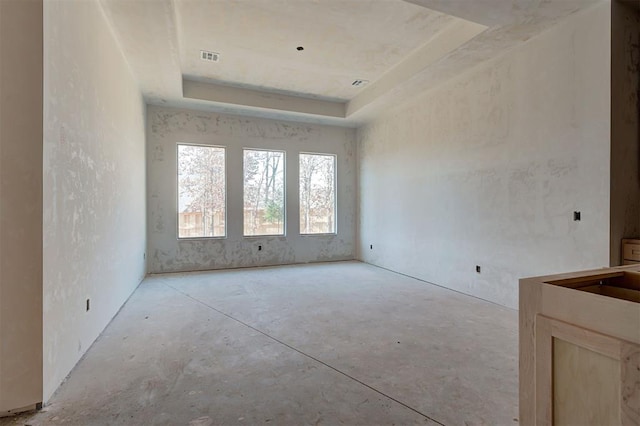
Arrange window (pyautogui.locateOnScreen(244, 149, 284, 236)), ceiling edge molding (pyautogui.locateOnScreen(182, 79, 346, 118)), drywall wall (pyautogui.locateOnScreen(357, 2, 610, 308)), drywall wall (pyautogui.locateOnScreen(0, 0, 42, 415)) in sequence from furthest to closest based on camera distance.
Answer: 1. window (pyautogui.locateOnScreen(244, 149, 284, 236))
2. ceiling edge molding (pyautogui.locateOnScreen(182, 79, 346, 118))
3. drywall wall (pyautogui.locateOnScreen(357, 2, 610, 308))
4. drywall wall (pyautogui.locateOnScreen(0, 0, 42, 415))

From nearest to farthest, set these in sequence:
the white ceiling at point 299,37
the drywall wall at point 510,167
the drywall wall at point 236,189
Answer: the drywall wall at point 510,167, the white ceiling at point 299,37, the drywall wall at point 236,189

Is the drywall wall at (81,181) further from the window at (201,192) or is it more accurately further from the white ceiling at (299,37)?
the window at (201,192)

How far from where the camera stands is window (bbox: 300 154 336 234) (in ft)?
24.2

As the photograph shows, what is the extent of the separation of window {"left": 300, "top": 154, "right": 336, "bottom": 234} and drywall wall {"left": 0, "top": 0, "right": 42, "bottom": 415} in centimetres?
550

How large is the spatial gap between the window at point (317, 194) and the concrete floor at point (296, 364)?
3037 millimetres

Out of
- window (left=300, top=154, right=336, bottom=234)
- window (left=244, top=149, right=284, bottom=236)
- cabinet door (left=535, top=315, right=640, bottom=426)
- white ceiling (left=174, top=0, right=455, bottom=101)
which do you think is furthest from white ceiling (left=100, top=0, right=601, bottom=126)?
cabinet door (left=535, top=315, right=640, bottom=426)

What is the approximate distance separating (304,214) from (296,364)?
4.93m

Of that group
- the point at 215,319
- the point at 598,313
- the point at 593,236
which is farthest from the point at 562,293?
the point at 215,319

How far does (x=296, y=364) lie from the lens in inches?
102

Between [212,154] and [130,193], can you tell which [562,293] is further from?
[212,154]

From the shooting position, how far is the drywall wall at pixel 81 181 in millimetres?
2135

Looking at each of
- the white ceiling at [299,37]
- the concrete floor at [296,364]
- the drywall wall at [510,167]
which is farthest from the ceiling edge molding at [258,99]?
the concrete floor at [296,364]

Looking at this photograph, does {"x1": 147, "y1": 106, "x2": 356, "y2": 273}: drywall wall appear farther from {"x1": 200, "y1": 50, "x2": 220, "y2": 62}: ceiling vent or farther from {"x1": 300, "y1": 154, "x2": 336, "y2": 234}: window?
{"x1": 200, "y1": 50, "x2": 220, "y2": 62}: ceiling vent

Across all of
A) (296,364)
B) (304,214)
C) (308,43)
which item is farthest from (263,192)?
(296,364)
